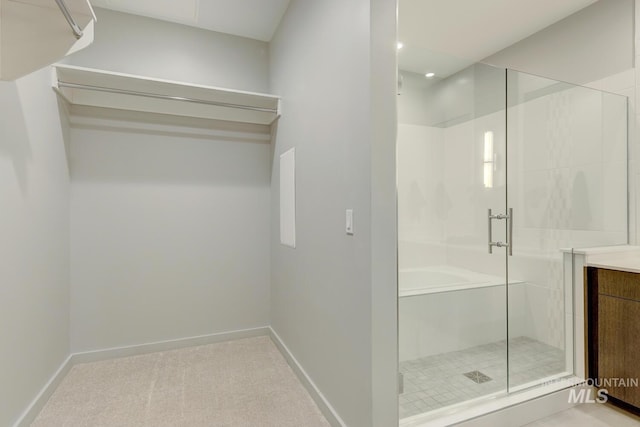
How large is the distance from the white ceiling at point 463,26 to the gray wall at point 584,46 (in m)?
0.08

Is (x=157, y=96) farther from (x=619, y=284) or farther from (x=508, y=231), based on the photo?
(x=619, y=284)

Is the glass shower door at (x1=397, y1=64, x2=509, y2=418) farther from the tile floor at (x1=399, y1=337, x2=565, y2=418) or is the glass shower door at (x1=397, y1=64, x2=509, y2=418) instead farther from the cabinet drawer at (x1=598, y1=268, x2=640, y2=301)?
the cabinet drawer at (x1=598, y1=268, x2=640, y2=301)

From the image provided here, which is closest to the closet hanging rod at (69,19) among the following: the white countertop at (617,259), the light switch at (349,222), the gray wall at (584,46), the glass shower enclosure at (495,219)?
the light switch at (349,222)

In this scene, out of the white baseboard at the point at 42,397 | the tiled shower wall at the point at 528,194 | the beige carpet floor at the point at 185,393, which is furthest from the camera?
the tiled shower wall at the point at 528,194

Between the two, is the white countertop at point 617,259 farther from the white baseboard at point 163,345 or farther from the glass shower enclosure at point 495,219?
the white baseboard at point 163,345

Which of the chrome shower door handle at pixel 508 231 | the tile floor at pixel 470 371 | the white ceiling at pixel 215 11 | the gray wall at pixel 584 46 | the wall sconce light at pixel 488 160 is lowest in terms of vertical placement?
the tile floor at pixel 470 371

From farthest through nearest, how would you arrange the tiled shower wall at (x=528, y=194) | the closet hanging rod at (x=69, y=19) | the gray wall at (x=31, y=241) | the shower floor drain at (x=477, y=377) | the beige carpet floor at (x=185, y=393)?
the tiled shower wall at (x=528, y=194) → the shower floor drain at (x=477, y=377) → the beige carpet floor at (x=185, y=393) → the gray wall at (x=31, y=241) → the closet hanging rod at (x=69, y=19)

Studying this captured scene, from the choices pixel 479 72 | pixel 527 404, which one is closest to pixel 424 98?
pixel 479 72

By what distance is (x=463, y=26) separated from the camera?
8.54ft

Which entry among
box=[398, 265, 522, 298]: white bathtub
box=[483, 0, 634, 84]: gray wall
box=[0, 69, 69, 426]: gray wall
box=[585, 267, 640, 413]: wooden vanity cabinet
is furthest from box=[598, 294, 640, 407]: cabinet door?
box=[0, 69, 69, 426]: gray wall

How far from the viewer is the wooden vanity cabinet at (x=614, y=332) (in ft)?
5.95

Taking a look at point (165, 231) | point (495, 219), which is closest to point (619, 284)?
point (495, 219)

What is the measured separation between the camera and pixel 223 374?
2.32 m

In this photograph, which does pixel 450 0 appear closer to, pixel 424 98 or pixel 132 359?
pixel 424 98
